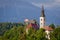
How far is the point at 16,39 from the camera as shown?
62250mm

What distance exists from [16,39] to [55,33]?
8.69 metres

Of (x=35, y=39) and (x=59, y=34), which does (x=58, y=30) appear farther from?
(x=35, y=39)

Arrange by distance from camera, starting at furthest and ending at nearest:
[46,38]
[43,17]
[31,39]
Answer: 1. [43,17]
2. [46,38]
3. [31,39]

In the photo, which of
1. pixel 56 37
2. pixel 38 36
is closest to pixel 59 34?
pixel 56 37

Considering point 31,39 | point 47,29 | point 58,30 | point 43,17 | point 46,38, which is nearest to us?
point 31,39

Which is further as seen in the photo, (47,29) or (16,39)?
(47,29)

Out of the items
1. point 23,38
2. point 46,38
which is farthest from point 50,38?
point 23,38

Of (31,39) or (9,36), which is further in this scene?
(9,36)

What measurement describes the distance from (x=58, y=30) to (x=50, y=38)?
4.00 meters

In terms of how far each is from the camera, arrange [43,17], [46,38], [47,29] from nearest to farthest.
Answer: [46,38] → [47,29] → [43,17]

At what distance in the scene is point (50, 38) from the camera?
60188 millimetres

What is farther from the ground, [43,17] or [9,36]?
[43,17]

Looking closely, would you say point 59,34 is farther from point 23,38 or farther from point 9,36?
point 9,36

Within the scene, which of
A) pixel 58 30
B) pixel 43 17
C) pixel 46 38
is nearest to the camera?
pixel 46 38
